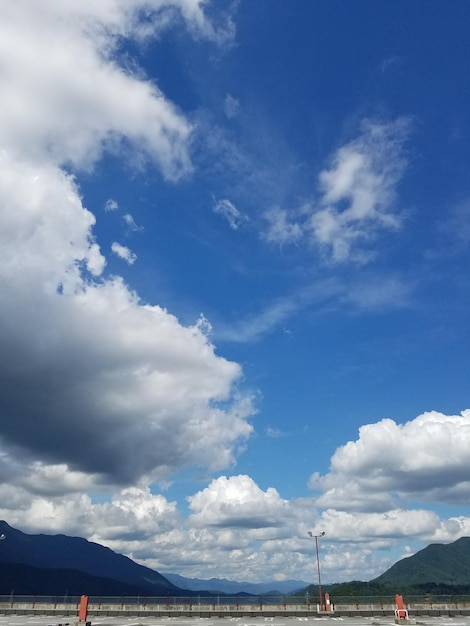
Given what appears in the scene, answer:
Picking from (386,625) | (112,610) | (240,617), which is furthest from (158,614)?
(386,625)

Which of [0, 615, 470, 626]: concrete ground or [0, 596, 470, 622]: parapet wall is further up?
[0, 596, 470, 622]: parapet wall

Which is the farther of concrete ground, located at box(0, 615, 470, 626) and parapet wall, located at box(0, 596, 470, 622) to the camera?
parapet wall, located at box(0, 596, 470, 622)

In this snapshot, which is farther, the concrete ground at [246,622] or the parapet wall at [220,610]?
the parapet wall at [220,610]

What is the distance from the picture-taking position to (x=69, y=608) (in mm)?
73625

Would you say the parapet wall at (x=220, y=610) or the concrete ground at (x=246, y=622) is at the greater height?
the parapet wall at (x=220, y=610)

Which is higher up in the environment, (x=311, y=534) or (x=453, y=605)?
(x=311, y=534)

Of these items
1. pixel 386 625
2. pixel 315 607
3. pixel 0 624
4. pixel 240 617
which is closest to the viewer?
pixel 386 625

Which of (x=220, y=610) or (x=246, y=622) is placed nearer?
(x=246, y=622)

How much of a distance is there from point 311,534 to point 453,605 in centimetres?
2124

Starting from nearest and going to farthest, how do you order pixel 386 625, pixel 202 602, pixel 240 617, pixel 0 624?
pixel 386 625 < pixel 0 624 < pixel 240 617 < pixel 202 602

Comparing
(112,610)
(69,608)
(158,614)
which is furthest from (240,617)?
(69,608)

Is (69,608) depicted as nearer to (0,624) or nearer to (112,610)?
(112,610)

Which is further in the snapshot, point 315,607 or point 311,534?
point 311,534

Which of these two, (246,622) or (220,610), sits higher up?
(220,610)
